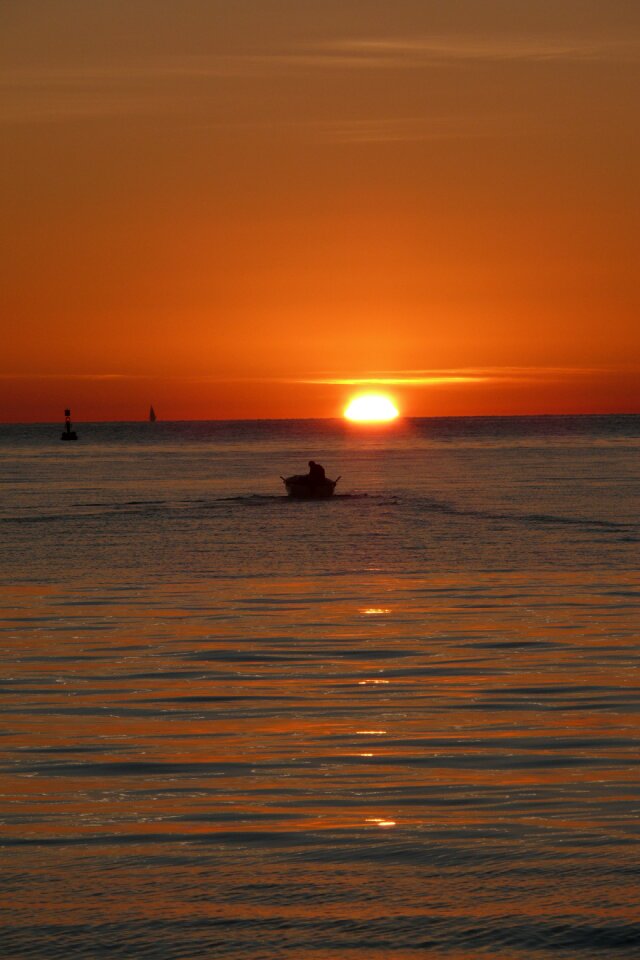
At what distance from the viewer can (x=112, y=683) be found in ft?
59.5

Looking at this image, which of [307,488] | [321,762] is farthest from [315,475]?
[321,762]

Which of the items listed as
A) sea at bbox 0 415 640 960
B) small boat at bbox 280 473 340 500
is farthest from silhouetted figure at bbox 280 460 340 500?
sea at bbox 0 415 640 960

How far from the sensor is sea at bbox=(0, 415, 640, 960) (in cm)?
916

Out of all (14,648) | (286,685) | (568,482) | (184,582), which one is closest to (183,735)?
(286,685)

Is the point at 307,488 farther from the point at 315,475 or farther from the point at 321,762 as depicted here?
the point at 321,762

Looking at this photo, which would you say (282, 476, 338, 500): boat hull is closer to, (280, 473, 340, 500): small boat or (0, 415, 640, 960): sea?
(280, 473, 340, 500): small boat

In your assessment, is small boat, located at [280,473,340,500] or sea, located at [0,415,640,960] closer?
sea, located at [0,415,640,960]

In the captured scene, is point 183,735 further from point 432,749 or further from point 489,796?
point 489,796

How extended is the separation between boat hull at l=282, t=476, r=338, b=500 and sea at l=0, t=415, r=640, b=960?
3383 cm

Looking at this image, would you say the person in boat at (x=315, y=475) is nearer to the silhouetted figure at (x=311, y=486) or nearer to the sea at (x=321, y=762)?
the silhouetted figure at (x=311, y=486)

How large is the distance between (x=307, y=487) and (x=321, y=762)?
5538 centimetres

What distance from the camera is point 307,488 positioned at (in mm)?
68875

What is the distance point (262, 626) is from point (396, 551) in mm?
16465

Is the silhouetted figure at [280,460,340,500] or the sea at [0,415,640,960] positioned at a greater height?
the silhouetted figure at [280,460,340,500]
